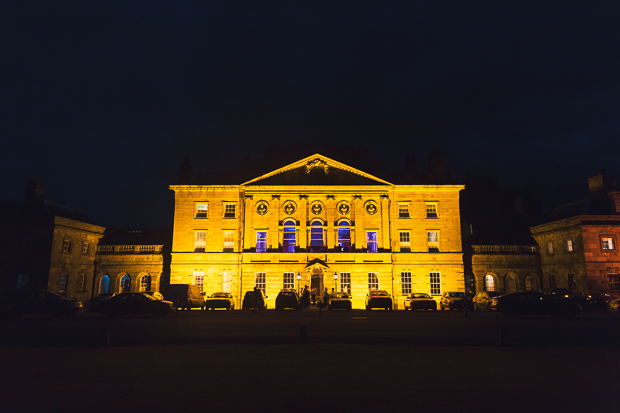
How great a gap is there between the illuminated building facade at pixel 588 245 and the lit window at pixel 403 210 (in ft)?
44.8

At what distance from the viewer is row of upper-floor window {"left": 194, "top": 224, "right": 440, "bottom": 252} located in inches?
1638

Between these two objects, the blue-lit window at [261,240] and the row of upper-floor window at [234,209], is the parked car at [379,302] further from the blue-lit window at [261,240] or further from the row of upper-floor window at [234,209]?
the blue-lit window at [261,240]

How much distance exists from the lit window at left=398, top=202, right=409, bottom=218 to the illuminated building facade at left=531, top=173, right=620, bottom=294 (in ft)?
44.8

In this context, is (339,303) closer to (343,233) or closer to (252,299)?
(252,299)

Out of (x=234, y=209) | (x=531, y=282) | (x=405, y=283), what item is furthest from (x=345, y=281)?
(x=531, y=282)

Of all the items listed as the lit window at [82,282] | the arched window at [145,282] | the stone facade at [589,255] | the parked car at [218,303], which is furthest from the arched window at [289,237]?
the stone facade at [589,255]

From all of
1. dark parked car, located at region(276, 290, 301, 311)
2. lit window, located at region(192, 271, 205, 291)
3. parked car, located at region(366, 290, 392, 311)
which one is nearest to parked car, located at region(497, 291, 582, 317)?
parked car, located at region(366, 290, 392, 311)

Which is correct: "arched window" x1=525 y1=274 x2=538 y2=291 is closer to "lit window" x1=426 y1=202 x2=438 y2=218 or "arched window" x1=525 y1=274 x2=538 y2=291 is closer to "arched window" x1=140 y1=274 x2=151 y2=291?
"lit window" x1=426 y1=202 x2=438 y2=218

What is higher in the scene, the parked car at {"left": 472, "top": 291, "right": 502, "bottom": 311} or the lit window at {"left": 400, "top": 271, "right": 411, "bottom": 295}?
the lit window at {"left": 400, "top": 271, "right": 411, "bottom": 295}

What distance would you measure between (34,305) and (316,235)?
78.7 ft

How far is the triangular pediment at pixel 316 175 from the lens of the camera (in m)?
42.1

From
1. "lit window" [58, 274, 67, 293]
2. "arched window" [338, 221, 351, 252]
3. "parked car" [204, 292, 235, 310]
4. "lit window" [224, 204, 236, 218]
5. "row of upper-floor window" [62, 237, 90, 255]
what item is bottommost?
Result: "parked car" [204, 292, 235, 310]

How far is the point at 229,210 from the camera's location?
42.6 metres

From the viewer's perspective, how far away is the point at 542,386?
301 inches
